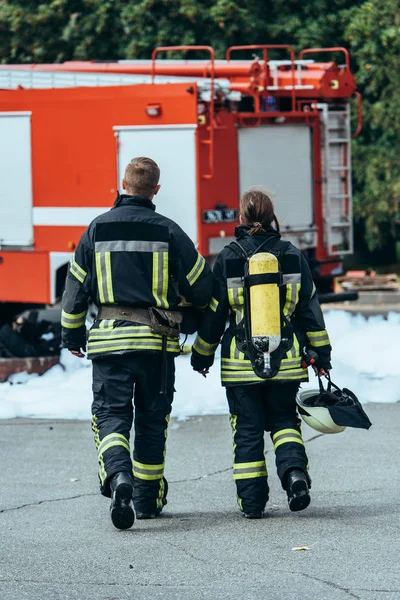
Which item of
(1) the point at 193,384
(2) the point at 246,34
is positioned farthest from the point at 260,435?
(2) the point at 246,34

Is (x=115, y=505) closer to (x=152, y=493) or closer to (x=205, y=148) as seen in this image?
(x=152, y=493)

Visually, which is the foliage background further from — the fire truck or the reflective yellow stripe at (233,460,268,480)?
the reflective yellow stripe at (233,460,268,480)

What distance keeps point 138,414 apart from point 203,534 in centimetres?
69

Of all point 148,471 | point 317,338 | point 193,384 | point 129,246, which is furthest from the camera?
point 193,384

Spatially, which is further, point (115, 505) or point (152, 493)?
point (152, 493)

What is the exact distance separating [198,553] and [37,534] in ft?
2.83

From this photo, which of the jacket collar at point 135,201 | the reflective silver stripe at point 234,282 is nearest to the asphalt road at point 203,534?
the reflective silver stripe at point 234,282

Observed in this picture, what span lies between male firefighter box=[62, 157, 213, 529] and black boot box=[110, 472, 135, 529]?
7.4 inches

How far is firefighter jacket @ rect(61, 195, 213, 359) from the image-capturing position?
19.4ft

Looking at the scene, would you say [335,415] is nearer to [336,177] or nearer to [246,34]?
[336,177]

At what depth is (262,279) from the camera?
597 cm

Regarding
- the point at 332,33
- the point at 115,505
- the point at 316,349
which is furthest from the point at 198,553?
the point at 332,33

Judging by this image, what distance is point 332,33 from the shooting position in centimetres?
2041

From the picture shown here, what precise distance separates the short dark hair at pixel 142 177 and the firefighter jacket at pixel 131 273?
0.14 ft
